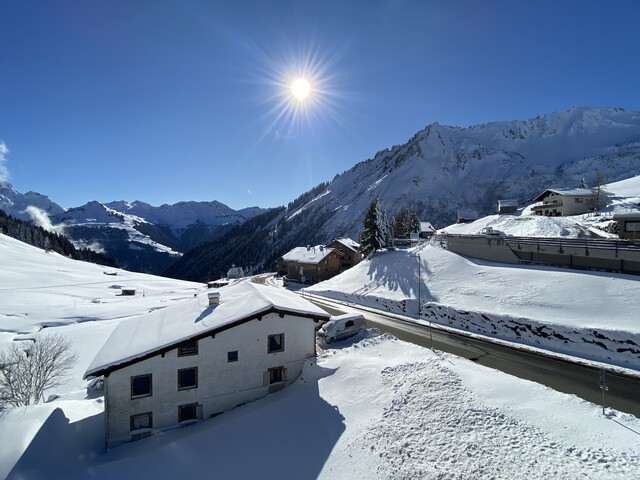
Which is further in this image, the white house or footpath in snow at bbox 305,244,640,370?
footpath in snow at bbox 305,244,640,370

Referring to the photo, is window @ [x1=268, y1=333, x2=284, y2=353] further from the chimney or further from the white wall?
the chimney

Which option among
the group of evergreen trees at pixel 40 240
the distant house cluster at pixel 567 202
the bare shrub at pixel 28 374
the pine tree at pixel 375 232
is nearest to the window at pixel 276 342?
the bare shrub at pixel 28 374

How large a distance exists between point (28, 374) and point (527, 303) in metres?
35.8

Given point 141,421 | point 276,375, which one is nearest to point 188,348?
point 141,421

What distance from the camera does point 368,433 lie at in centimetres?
1280

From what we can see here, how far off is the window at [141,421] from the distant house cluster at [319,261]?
164 feet

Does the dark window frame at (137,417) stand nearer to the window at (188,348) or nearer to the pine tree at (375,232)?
the window at (188,348)

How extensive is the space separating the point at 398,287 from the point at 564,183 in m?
137

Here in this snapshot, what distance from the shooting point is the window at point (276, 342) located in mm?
19180

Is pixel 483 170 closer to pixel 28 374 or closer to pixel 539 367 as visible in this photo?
pixel 539 367

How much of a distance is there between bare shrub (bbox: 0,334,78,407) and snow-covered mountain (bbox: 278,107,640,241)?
445 ft

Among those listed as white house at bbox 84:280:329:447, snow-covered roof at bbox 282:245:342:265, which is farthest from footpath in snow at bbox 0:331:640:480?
snow-covered roof at bbox 282:245:342:265

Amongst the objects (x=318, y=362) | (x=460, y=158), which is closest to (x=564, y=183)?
(x=460, y=158)

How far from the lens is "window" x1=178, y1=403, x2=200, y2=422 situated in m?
16.9
